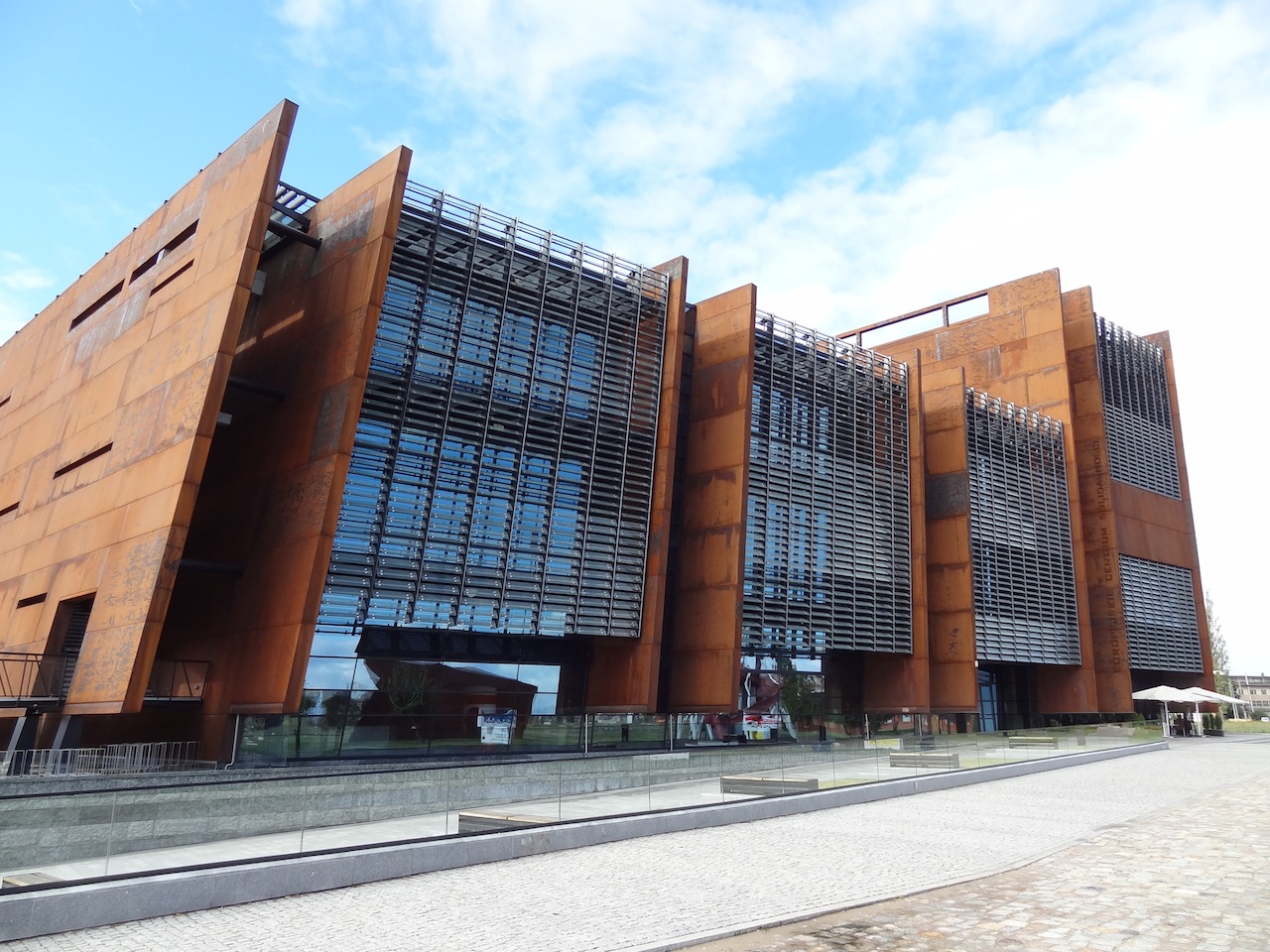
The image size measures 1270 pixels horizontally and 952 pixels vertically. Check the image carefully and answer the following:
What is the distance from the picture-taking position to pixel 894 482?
1128 inches

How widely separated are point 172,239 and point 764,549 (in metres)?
17.2

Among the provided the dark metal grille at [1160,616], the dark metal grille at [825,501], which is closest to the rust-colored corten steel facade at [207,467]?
the dark metal grille at [825,501]

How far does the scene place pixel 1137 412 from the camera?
39.2m

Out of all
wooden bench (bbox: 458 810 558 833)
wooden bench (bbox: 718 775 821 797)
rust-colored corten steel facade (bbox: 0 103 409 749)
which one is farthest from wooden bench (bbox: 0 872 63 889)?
rust-colored corten steel facade (bbox: 0 103 409 749)

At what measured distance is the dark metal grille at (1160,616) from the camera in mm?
36281

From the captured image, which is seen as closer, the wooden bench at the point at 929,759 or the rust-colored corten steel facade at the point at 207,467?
the rust-colored corten steel facade at the point at 207,467

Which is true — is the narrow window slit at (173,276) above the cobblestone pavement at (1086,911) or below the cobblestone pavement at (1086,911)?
above

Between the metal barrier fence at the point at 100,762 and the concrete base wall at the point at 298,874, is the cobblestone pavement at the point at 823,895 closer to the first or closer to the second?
the concrete base wall at the point at 298,874

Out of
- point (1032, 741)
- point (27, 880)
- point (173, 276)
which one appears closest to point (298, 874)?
point (27, 880)

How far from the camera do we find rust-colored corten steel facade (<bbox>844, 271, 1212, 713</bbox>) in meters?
30.2

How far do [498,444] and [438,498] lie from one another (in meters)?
1.98

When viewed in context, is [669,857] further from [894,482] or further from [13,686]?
[894,482]

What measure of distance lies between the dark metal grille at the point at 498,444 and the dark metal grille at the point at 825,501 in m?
4.21

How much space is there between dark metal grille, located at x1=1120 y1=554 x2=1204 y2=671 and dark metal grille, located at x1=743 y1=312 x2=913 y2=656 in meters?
14.5
